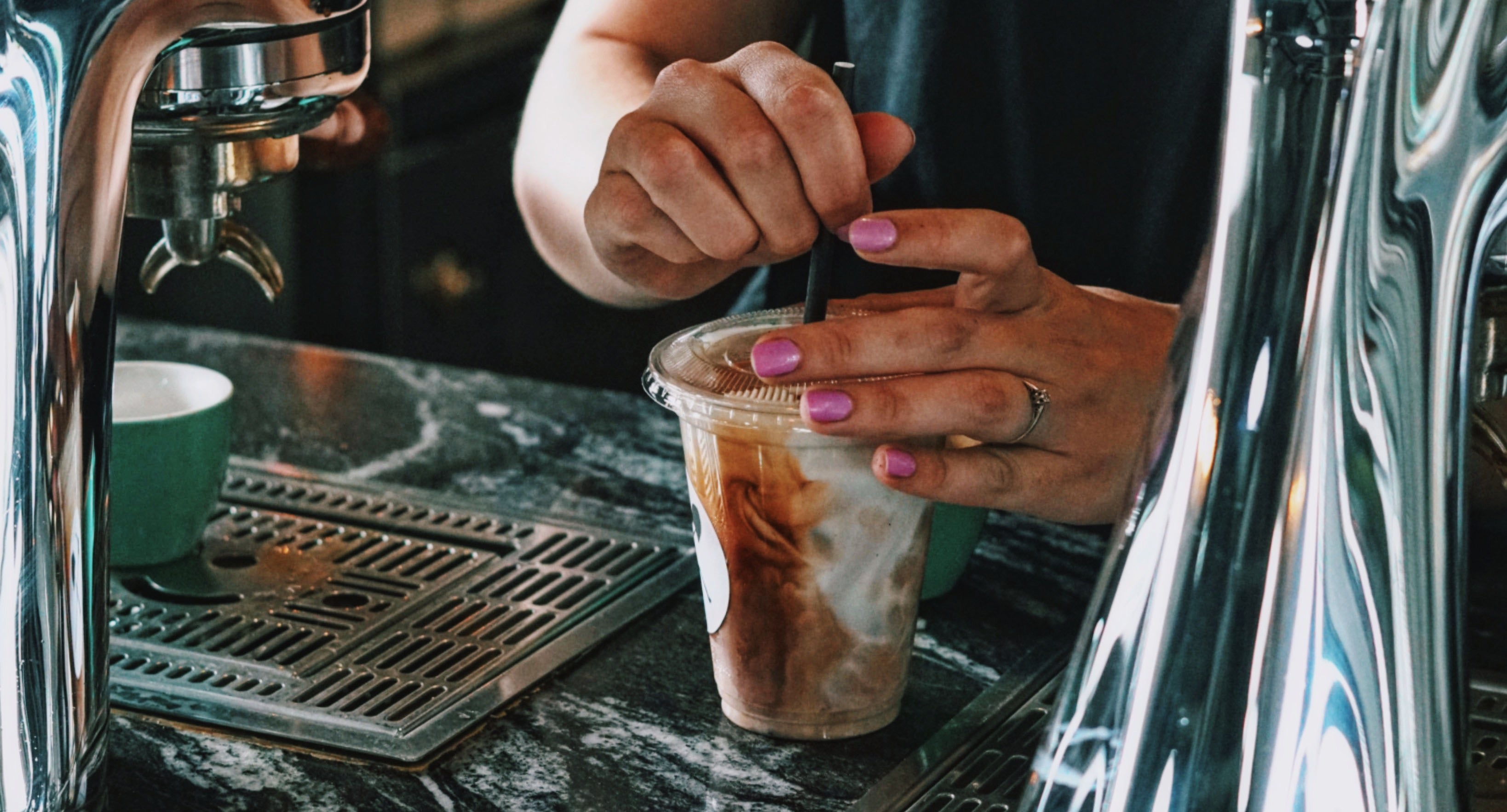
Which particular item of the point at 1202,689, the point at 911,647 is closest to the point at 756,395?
the point at 911,647

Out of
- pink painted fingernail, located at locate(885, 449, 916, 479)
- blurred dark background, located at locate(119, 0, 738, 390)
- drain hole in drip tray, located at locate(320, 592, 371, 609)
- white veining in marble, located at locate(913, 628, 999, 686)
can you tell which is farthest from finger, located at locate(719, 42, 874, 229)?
blurred dark background, located at locate(119, 0, 738, 390)

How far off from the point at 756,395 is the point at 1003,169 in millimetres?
623

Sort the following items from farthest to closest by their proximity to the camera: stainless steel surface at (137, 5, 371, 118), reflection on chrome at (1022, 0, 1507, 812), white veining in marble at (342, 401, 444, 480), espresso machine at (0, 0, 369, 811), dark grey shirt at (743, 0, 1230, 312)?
1. dark grey shirt at (743, 0, 1230, 312)
2. white veining in marble at (342, 401, 444, 480)
3. stainless steel surface at (137, 5, 371, 118)
4. espresso machine at (0, 0, 369, 811)
5. reflection on chrome at (1022, 0, 1507, 812)

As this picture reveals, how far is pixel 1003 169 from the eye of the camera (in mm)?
1202

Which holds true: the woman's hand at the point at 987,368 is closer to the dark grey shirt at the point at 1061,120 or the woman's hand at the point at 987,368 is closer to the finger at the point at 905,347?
the finger at the point at 905,347

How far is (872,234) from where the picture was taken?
652mm

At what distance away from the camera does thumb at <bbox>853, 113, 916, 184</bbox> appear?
0.68m

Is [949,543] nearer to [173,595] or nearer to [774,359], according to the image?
[774,359]

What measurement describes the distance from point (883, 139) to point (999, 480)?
0.56 ft

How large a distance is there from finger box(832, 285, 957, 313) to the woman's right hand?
54mm

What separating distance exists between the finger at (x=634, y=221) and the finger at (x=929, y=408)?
137 millimetres

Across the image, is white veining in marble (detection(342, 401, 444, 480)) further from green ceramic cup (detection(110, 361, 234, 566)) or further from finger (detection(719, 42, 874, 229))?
finger (detection(719, 42, 874, 229))

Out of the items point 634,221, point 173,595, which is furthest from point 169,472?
point 634,221

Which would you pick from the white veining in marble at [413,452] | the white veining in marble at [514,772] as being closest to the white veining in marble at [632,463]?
the white veining in marble at [413,452]
